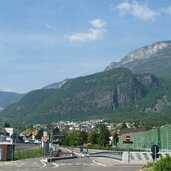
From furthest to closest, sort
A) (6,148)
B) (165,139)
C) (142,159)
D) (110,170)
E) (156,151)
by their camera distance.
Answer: (165,139)
(6,148)
(142,159)
(110,170)
(156,151)

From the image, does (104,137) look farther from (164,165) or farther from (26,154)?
(164,165)

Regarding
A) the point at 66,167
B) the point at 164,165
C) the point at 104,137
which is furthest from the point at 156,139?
the point at 104,137

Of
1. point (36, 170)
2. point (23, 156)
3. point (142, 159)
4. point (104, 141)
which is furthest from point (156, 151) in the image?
point (104, 141)

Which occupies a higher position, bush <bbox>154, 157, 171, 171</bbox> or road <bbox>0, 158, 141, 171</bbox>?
bush <bbox>154, 157, 171, 171</bbox>

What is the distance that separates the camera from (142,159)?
60594 mm

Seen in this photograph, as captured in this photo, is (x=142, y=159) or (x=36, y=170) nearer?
(x=36, y=170)

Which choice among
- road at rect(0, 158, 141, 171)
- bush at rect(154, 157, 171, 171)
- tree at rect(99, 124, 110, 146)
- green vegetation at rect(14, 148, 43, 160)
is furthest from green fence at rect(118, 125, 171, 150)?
tree at rect(99, 124, 110, 146)

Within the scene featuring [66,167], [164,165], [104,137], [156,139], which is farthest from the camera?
[104,137]

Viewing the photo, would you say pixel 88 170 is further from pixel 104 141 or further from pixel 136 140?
pixel 104 141

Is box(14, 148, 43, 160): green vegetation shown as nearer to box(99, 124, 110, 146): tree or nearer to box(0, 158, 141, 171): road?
box(0, 158, 141, 171): road

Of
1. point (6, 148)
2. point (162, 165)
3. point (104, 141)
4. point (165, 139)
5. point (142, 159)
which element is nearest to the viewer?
point (162, 165)

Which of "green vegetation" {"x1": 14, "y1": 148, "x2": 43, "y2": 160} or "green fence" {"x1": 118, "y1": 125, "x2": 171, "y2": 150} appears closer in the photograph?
"green fence" {"x1": 118, "y1": 125, "x2": 171, "y2": 150}

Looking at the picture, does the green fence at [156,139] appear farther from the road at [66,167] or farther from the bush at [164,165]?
the bush at [164,165]

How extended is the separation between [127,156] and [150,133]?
40.5 meters
